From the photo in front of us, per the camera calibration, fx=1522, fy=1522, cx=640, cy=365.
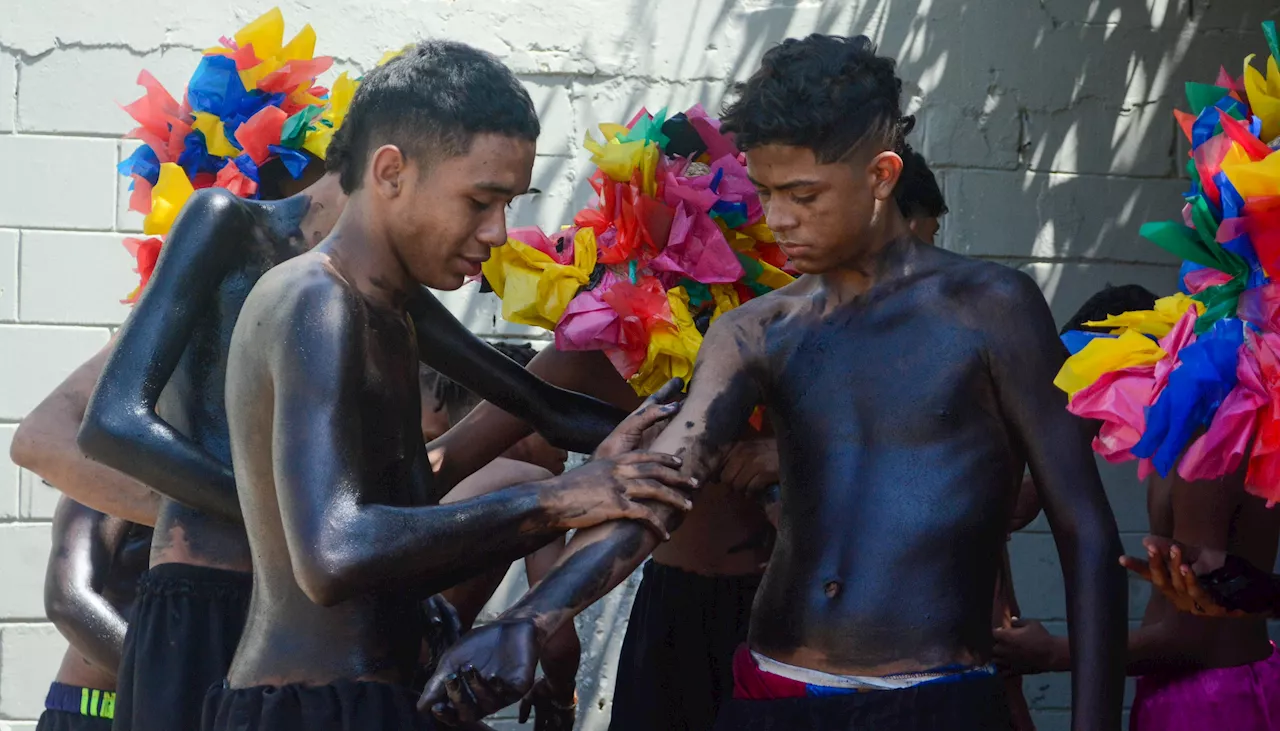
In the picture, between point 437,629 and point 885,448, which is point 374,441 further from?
point 885,448

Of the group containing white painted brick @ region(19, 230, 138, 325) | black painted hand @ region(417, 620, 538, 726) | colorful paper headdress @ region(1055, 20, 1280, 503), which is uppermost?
colorful paper headdress @ region(1055, 20, 1280, 503)

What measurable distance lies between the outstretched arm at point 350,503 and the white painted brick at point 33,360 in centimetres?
249

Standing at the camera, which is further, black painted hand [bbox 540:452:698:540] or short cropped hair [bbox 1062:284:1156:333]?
short cropped hair [bbox 1062:284:1156:333]

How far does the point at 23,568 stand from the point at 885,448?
309cm

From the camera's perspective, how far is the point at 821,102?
258cm

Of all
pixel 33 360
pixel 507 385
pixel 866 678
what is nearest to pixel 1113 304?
pixel 507 385

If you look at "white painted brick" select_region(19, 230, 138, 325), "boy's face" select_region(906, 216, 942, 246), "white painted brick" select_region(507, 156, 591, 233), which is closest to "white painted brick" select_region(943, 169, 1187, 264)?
"white painted brick" select_region(507, 156, 591, 233)

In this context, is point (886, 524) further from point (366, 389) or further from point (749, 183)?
point (749, 183)

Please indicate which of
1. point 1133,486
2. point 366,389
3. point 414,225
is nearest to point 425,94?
point 414,225

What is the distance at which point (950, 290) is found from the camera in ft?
8.39

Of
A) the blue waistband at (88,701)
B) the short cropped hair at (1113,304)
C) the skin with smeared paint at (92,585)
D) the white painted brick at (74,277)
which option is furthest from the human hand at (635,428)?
the white painted brick at (74,277)

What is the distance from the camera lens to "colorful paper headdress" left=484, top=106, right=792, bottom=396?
3201 millimetres

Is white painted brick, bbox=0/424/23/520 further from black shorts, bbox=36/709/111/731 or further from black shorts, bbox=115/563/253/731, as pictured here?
black shorts, bbox=115/563/253/731

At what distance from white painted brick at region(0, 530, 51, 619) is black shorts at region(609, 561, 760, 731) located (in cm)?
204
